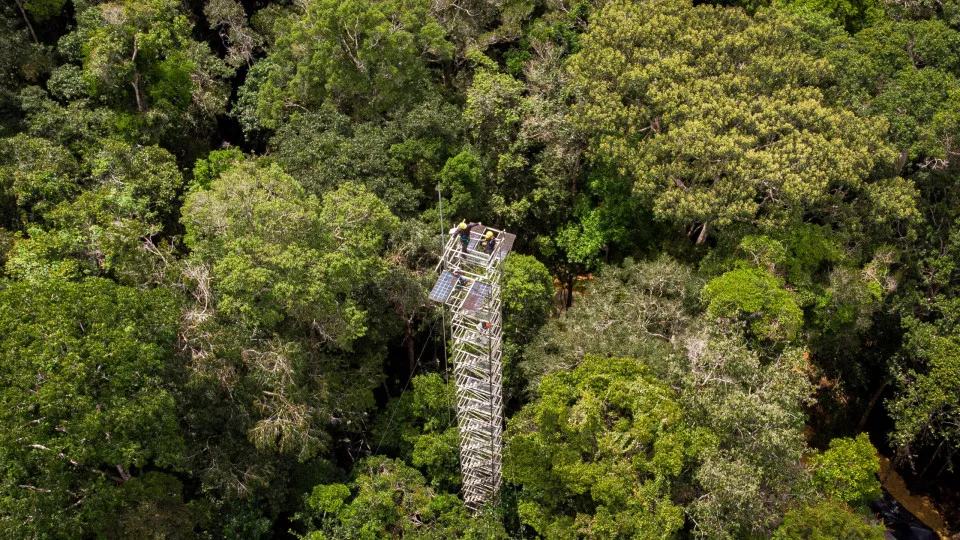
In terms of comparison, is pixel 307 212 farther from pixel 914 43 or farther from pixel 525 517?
pixel 914 43

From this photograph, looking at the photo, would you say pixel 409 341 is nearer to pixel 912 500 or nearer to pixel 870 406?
pixel 870 406

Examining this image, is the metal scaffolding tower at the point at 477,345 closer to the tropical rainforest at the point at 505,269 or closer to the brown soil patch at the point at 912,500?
the tropical rainforest at the point at 505,269

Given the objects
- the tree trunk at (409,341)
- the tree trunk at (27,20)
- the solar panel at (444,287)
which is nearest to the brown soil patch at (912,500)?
the tree trunk at (409,341)

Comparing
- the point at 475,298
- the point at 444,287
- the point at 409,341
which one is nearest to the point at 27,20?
the point at 409,341

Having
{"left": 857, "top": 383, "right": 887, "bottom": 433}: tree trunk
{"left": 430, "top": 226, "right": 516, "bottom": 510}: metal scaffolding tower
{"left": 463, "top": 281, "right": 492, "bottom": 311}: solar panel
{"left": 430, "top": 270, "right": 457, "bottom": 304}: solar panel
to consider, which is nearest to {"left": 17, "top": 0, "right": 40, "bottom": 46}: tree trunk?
{"left": 430, "top": 226, "right": 516, "bottom": 510}: metal scaffolding tower

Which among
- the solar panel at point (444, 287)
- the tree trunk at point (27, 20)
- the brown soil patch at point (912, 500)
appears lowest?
the brown soil patch at point (912, 500)

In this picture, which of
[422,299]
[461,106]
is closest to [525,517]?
[422,299]

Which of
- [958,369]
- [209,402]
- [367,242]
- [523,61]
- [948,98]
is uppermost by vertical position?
[948,98]
